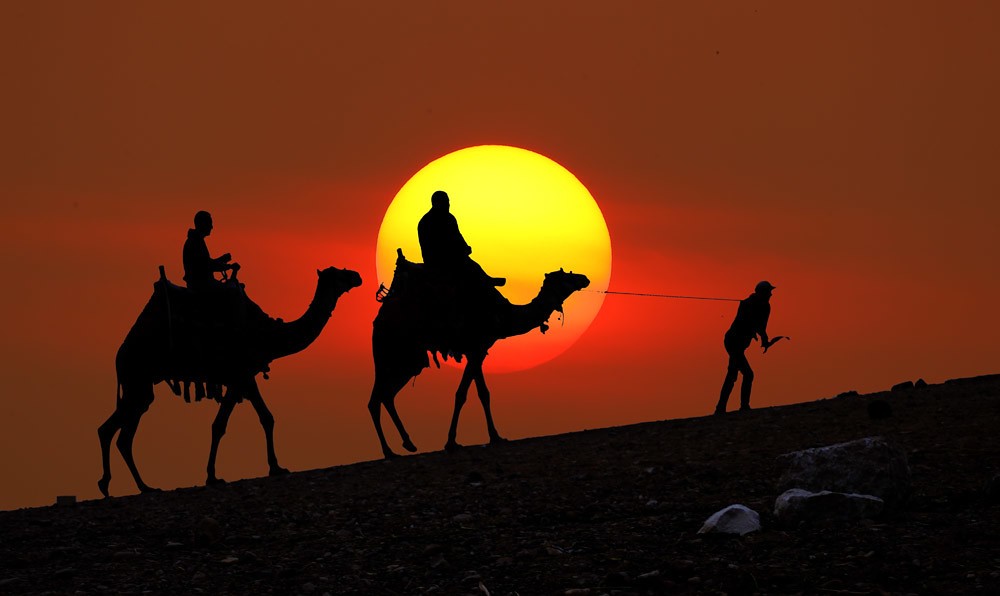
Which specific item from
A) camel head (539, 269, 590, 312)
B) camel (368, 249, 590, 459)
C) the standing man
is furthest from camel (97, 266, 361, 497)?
the standing man

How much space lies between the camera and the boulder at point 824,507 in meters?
13.5

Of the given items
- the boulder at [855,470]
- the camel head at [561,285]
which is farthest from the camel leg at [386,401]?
the boulder at [855,470]

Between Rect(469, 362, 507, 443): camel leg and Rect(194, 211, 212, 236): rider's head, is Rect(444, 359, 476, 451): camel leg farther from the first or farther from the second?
Rect(194, 211, 212, 236): rider's head

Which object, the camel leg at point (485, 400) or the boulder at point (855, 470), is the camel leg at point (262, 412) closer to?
the camel leg at point (485, 400)

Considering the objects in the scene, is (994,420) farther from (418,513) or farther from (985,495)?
(418,513)

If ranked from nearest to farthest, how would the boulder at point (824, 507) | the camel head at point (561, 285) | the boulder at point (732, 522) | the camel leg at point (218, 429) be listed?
the boulder at point (732, 522)
the boulder at point (824, 507)
the camel leg at point (218, 429)
the camel head at point (561, 285)

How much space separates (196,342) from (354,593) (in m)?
9.70

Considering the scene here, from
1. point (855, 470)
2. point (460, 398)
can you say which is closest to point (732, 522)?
point (855, 470)

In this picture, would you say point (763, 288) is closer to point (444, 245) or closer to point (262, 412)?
point (444, 245)

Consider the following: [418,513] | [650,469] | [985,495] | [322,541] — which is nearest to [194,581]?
[322,541]

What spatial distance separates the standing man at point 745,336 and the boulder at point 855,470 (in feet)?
33.8

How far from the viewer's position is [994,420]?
19.0 metres

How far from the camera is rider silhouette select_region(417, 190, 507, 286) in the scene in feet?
72.5

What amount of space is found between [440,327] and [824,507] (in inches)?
386
